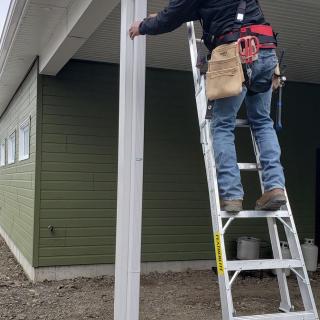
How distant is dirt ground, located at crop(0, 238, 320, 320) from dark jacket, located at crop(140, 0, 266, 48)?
11.4ft

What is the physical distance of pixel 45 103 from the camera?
745 cm

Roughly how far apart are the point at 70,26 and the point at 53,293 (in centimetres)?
351

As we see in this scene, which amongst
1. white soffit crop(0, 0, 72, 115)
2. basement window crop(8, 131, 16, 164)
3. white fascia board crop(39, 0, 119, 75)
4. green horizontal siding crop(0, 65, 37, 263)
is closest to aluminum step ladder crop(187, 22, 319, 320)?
white fascia board crop(39, 0, 119, 75)

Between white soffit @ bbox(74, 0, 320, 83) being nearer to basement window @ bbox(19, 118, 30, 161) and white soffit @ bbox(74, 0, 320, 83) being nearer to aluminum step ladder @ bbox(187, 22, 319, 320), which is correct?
aluminum step ladder @ bbox(187, 22, 319, 320)

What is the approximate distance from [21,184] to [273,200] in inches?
268

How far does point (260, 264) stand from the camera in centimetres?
302

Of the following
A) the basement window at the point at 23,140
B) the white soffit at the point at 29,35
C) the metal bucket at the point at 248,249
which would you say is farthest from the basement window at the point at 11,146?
the metal bucket at the point at 248,249

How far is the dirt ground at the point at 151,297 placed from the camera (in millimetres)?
5816

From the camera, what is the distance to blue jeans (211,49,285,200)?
3.16 m

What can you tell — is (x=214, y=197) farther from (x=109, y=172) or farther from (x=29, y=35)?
(x=109, y=172)

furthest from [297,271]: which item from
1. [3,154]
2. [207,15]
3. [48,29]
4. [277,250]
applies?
[3,154]

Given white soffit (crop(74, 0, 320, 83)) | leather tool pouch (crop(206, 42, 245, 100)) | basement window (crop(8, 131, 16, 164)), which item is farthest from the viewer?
basement window (crop(8, 131, 16, 164))

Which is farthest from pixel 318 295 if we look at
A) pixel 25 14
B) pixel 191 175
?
pixel 25 14

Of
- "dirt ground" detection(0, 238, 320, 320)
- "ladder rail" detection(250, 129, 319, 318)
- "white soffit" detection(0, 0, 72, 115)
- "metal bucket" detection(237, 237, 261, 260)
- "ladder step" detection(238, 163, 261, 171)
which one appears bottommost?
"dirt ground" detection(0, 238, 320, 320)
